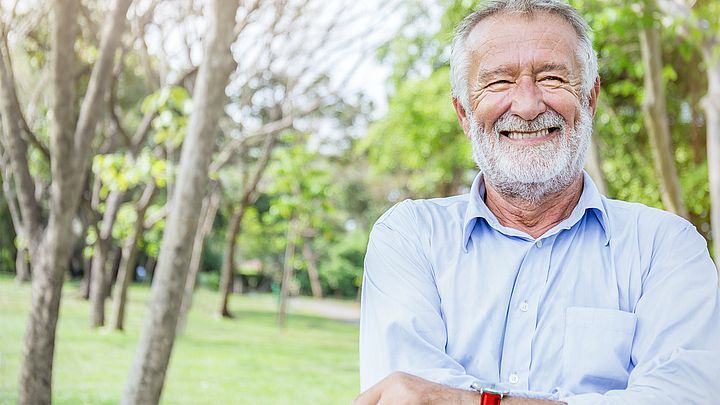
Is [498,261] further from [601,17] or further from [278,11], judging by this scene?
[278,11]

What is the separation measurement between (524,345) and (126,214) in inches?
566

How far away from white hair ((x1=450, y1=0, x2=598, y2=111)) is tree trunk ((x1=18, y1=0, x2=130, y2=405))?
3.15 meters

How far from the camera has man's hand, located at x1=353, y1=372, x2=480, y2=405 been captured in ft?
6.07

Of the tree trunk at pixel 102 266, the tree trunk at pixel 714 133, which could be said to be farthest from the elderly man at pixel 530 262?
the tree trunk at pixel 102 266

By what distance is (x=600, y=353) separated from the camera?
6.59ft

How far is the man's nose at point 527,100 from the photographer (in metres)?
2.12

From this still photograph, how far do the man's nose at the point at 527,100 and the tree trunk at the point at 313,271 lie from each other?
107ft

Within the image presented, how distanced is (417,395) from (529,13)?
96 centimetres

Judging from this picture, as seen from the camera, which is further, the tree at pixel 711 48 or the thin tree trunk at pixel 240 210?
the thin tree trunk at pixel 240 210

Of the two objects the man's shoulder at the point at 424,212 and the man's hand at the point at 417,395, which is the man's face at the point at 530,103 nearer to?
the man's shoulder at the point at 424,212

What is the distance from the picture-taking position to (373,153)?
22.6 m

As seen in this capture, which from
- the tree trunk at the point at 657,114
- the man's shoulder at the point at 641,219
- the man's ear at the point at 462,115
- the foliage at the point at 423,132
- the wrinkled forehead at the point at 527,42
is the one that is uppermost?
the foliage at the point at 423,132

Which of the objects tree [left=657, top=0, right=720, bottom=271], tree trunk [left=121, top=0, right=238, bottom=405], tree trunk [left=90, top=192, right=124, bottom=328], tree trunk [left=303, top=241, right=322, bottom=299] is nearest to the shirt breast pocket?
tree trunk [left=121, top=0, right=238, bottom=405]

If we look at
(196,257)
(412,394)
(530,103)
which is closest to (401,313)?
(412,394)
